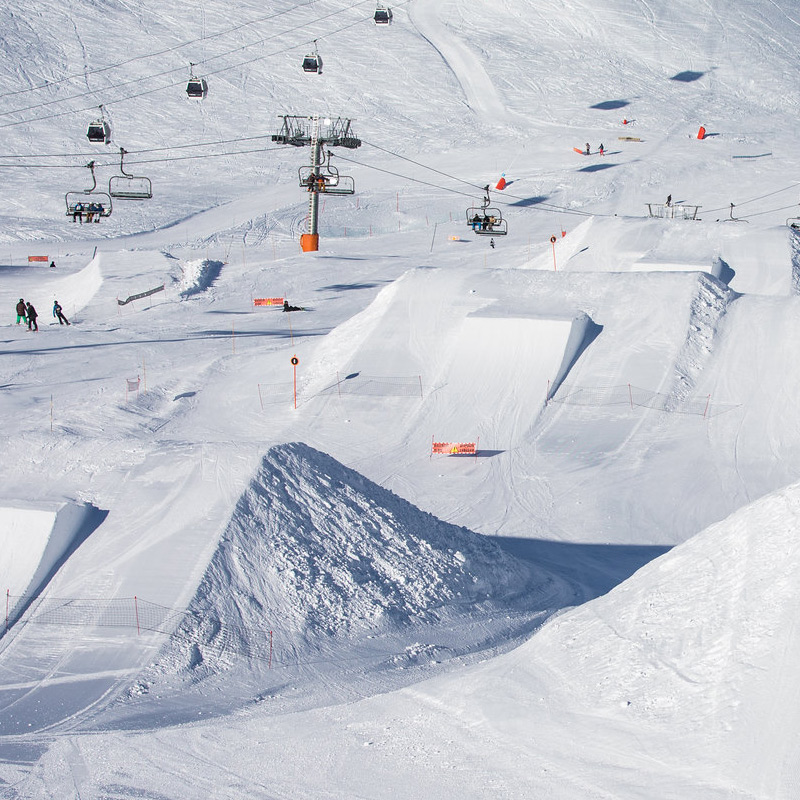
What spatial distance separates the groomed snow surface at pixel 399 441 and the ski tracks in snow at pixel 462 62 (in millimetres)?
321

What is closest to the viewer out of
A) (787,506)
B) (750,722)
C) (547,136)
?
(750,722)

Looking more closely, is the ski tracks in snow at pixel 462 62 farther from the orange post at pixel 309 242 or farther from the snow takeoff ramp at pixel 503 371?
the snow takeoff ramp at pixel 503 371

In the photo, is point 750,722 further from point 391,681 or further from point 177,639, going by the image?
point 177,639

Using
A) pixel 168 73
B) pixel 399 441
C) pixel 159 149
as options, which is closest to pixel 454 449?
pixel 399 441

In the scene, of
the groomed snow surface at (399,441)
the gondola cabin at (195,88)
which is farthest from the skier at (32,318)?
the gondola cabin at (195,88)

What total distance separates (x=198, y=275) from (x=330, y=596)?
25691mm

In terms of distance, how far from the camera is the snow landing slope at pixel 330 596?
511 inches

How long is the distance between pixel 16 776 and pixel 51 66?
180 feet

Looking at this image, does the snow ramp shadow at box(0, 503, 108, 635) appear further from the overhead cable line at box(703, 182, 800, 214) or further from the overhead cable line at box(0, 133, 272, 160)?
the overhead cable line at box(0, 133, 272, 160)

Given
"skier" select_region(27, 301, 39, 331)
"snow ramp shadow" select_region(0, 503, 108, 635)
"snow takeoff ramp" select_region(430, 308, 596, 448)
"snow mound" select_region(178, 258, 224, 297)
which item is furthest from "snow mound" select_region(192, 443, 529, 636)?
"snow mound" select_region(178, 258, 224, 297)

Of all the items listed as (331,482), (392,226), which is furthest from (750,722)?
(392,226)

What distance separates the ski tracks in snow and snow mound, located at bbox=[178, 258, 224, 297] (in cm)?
2195

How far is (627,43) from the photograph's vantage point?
213 feet

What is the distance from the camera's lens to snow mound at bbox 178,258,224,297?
37.3 meters
